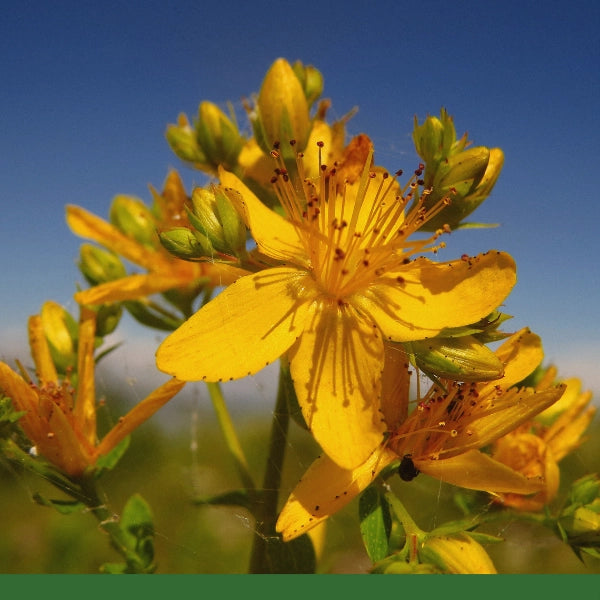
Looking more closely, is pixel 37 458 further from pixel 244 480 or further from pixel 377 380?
pixel 377 380

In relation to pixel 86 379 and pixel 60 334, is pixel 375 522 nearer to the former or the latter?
pixel 86 379

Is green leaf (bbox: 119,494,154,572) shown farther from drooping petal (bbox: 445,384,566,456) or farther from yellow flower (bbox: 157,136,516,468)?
drooping petal (bbox: 445,384,566,456)

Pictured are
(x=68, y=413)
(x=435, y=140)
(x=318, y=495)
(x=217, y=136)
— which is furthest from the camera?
(x=217, y=136)

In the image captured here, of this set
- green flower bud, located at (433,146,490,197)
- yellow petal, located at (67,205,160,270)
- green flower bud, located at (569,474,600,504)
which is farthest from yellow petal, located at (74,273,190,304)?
green flower bud, located at (569,474,600,504)

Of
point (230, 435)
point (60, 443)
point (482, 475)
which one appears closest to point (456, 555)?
point (482, 475)

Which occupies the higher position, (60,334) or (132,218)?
(132,218)

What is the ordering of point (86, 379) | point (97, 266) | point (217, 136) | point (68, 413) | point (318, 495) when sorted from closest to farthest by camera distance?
1. point (318, 495)
2. point (68, 413)
3. point (86, 379)
4. point (217, 136)
5. point (97, 266)
